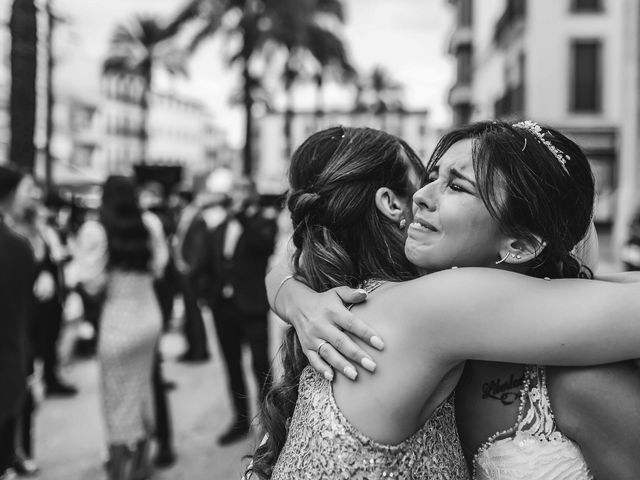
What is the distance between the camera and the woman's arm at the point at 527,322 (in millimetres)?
Result: 1288

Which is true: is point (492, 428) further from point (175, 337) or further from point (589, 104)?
point (589, 104)

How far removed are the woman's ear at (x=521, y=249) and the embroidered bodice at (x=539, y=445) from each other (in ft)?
0.73

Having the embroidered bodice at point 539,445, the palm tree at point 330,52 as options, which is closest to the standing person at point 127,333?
the embroidered bodice at point 539,445

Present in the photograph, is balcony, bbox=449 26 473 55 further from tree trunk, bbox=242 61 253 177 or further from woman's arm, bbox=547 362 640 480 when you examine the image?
woman's arm, bbox=547 362 640 480

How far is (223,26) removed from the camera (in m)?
18.6

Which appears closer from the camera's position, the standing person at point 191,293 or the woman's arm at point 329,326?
the woman's arm at point 329,326

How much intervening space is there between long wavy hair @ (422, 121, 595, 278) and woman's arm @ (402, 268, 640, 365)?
159 millimetres

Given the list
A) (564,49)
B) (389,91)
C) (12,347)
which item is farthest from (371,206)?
(389,91)

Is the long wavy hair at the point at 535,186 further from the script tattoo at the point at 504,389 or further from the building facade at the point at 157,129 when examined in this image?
the building facade at the point at 157,129

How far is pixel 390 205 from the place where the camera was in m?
1.70

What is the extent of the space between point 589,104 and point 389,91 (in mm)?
50485

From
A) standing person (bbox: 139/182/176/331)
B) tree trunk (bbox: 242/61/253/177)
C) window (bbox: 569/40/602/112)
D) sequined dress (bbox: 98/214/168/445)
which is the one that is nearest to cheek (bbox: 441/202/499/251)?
sequined dress (bbox: 98/214/168/445)

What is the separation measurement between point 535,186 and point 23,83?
351 inches

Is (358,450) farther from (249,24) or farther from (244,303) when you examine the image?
(249,24)
